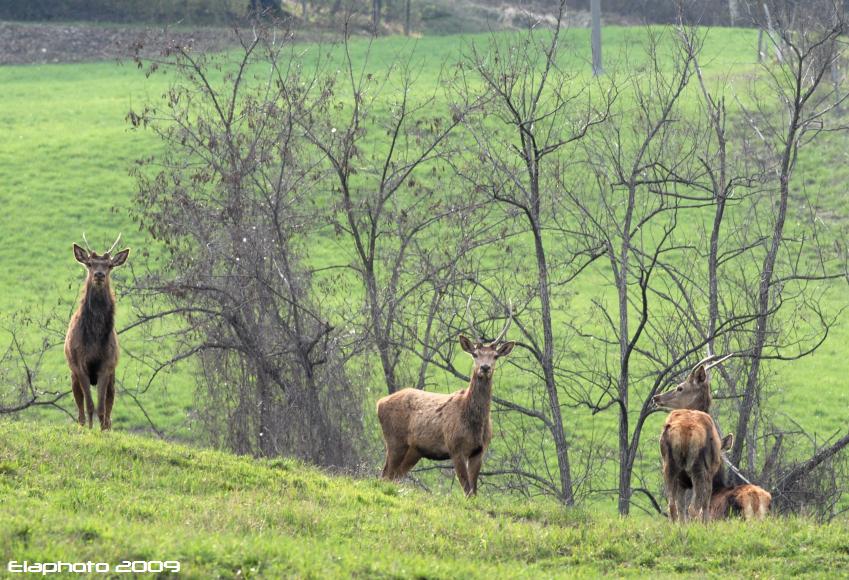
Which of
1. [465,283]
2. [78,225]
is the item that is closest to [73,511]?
[465,283]

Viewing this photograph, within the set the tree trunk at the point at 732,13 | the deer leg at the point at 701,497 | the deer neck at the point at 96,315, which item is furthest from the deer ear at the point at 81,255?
the tree trunk at the point at 732,13

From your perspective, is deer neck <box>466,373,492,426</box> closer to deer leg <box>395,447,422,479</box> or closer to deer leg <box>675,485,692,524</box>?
deer leg <box>395,447,422,479</box>

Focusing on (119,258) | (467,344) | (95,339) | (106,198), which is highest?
(119,258)

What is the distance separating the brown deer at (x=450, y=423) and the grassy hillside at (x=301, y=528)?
3.12ft

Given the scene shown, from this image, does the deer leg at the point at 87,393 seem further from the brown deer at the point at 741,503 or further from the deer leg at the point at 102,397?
the brown deer at the point at 741,503

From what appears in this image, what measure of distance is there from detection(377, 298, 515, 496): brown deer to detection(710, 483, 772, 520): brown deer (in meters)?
2.90

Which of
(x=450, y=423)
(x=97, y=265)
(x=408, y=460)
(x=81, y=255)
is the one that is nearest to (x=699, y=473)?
(x=450, y=423)

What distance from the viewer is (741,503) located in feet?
46.7

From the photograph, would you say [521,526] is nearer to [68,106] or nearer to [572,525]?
[572,525]

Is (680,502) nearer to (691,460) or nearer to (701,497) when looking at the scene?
(701,497)

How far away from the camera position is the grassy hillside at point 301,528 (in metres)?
10.5

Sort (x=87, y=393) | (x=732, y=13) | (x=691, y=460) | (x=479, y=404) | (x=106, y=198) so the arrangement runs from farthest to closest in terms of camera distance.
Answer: (x=106, y=198), (x=732, y=13), (x=87, y=393), (x=479, y=404), (x=691, y=460)

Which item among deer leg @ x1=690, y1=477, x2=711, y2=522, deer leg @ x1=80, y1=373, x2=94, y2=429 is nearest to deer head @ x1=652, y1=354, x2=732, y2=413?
deer leg @ x1=690, y1=477, x2=711, y2=522

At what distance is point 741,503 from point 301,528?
204 inches
